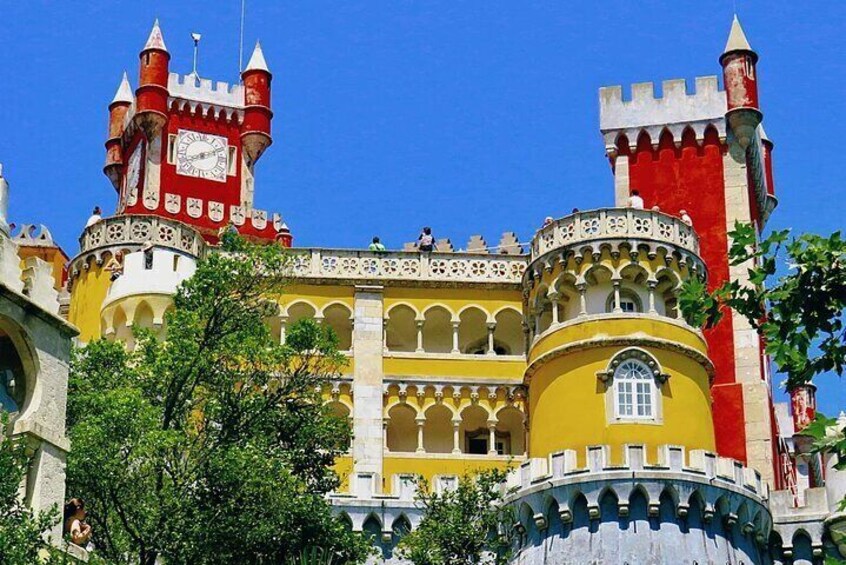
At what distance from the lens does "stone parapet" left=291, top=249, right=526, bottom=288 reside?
6291 cm

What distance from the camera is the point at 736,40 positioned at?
6862 centimetres

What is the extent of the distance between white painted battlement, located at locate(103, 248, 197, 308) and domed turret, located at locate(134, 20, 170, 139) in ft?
88.8

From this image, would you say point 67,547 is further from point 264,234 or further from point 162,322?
point 264,234

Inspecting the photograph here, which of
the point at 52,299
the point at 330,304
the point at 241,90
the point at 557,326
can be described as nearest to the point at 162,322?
the point at 330,304

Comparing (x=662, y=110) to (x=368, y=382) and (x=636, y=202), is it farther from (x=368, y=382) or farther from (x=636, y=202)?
(x=368, y=382)

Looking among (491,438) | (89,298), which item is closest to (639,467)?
(491,438)

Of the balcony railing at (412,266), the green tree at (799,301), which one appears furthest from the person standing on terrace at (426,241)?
the green tree at (799,301)

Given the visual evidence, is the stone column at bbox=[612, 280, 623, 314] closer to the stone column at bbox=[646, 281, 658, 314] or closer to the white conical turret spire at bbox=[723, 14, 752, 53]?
the stone column at bbox=[646, 281, 658, 314]

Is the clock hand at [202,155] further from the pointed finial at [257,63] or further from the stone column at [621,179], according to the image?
the stone column at [621,179]

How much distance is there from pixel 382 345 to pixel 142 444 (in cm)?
2122

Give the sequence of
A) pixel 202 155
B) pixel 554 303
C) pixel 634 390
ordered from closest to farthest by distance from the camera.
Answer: pixel 634 390 → pixel 554 303 → pixel 202 155

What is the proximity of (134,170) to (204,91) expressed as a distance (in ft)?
18.4

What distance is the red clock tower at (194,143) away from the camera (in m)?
85.1

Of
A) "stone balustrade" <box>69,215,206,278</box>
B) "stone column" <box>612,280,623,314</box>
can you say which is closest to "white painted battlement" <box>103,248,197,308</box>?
"stone balustrade" <box>69,215,206,278</box>
